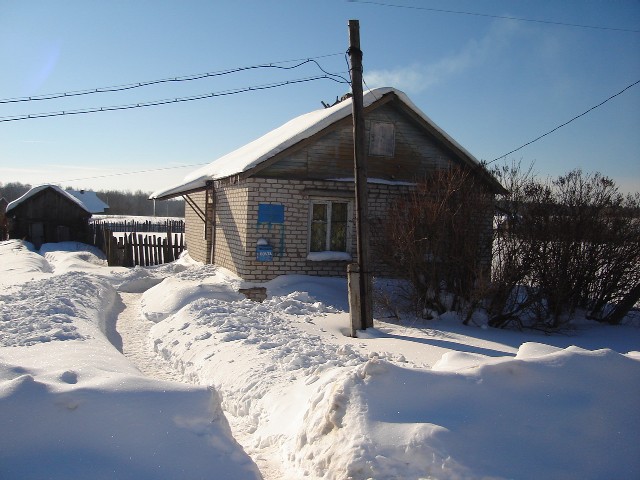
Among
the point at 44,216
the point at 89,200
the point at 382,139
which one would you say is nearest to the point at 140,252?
the point at 382,139

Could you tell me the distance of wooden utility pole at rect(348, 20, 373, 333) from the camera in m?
7.77

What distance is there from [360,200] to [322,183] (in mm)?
3293

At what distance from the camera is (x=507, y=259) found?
319 inches

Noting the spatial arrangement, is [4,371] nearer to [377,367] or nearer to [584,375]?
[377,367]

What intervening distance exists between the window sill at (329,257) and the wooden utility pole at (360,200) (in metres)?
3.21

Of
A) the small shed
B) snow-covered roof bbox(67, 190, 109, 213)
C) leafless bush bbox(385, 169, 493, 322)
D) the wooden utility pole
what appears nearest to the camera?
the wooden utility pole

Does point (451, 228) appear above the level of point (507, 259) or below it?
above

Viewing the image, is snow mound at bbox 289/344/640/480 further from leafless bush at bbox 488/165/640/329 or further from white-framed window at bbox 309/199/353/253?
white-framed window at bbox 309/199/353/253

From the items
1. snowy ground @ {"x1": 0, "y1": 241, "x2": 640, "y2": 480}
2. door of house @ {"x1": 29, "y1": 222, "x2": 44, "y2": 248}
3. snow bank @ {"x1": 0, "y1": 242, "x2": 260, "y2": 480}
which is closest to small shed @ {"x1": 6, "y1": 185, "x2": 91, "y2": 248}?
door of house @ {"x1": 29, "y1": 222, "x2": 44, "y2": 248}

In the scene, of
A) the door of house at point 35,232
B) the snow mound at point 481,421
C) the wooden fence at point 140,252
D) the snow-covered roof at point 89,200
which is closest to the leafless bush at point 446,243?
the snow mound at point 481,421

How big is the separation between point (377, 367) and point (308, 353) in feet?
7.18

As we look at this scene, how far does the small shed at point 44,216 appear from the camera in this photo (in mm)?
29016

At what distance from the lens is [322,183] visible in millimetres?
11086

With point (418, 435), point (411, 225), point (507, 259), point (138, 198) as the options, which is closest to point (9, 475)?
point (418, 435)
